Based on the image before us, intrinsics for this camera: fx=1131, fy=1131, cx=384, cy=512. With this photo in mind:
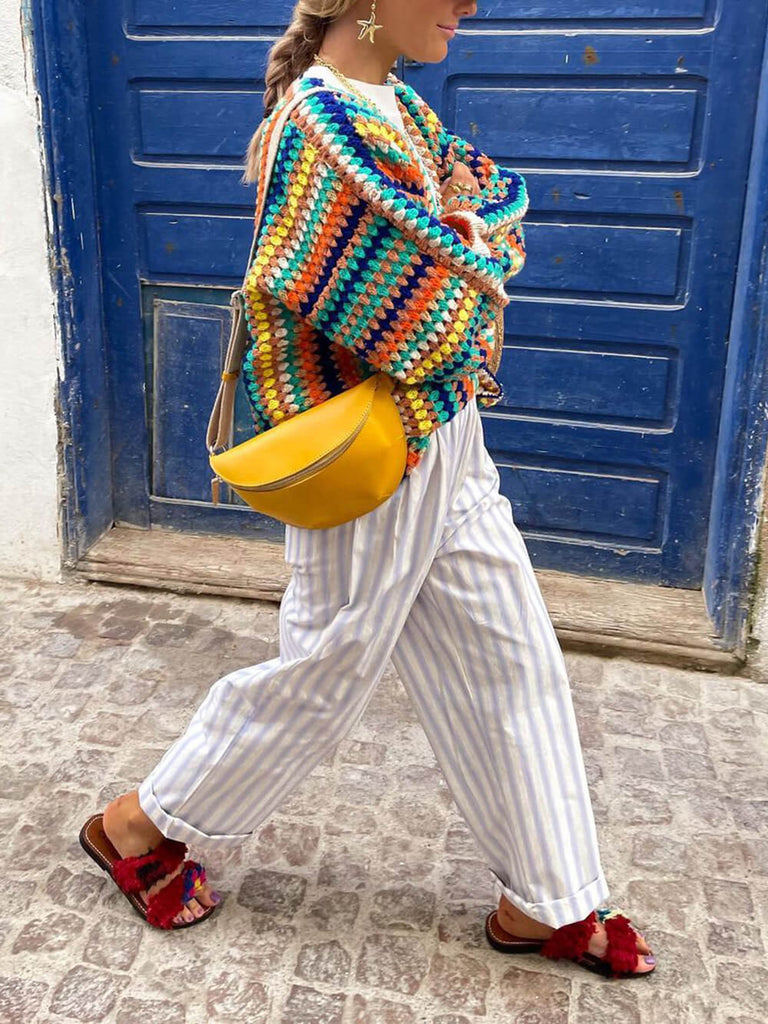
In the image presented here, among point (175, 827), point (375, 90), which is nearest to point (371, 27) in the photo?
point (375, 90)

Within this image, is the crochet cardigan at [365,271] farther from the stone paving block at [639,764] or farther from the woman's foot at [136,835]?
the stone paving block at [639,764]

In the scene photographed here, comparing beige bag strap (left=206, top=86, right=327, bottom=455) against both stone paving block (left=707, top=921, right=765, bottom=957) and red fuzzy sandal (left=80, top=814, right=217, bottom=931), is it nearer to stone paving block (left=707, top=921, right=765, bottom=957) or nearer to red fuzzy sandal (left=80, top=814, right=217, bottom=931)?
red fuzzy sandal (left=80, top=814, right=217, bottom=931)

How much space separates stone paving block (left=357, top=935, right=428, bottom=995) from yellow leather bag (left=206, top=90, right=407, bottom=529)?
961mm

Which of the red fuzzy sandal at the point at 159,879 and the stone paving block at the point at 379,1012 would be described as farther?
the red fuzzy sandal at the point at 159,879

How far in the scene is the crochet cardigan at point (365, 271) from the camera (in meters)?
1.72

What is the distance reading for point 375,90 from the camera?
1932 mm

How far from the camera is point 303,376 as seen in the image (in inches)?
75.9

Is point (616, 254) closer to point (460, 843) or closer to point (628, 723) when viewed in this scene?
point (628, 723)

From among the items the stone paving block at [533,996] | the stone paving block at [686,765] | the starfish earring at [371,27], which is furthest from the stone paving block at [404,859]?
the starfish earring at [371,27]

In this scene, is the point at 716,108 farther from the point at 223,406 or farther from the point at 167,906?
the point at 167,906

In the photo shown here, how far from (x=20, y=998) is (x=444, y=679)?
102 centimetres

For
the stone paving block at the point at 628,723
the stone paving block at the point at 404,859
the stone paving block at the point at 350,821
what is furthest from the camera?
the stone paving block at the point at 628,723

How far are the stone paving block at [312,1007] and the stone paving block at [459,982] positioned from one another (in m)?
0.19

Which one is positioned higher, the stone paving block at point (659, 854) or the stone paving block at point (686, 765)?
the stone paving block at point (659, 854)
